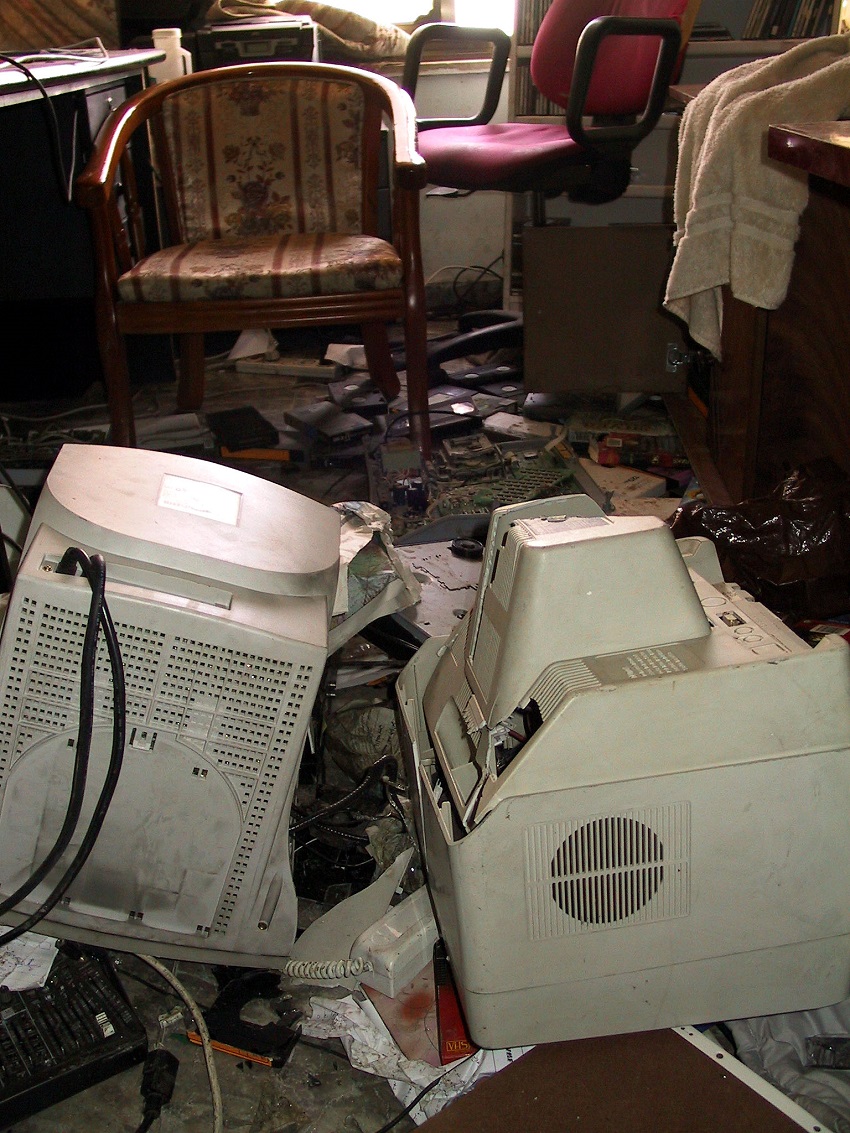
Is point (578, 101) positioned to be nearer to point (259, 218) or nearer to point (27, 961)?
point (259, 218)

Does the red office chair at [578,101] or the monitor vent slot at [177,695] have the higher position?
the red office chair at [578,101]

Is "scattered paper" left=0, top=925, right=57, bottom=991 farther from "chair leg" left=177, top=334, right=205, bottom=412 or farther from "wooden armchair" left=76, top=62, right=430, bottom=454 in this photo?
"chair leg" left=177, top=334, right=205, bottom=412

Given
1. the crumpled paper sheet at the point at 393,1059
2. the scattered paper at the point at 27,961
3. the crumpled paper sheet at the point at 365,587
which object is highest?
the crumpled paper sheet at the point at 365,587

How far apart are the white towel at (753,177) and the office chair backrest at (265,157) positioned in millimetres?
1010

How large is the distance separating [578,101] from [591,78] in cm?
10

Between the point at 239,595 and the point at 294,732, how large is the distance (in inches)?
5.3

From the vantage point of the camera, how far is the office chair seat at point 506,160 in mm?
2370

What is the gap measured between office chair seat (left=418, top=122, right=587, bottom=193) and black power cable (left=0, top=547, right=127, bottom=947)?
194 cm

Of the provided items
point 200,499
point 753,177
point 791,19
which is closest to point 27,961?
point 200,499

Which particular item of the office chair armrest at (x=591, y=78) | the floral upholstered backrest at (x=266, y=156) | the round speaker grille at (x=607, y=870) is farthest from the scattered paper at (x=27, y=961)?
the office chair armrest at (x=591, y=78)

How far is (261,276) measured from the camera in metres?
1.99

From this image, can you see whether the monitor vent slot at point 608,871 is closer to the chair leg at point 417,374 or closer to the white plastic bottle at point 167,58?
the chair leg at point 417,374

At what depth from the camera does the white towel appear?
1.41 metres

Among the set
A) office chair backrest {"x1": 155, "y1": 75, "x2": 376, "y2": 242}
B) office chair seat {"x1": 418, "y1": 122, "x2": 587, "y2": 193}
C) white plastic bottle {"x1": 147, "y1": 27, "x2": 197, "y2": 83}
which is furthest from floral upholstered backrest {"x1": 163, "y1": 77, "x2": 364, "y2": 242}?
white plastic bottle {"x1": 147, "y1": 27, "x2": 197, "y2": 83}
